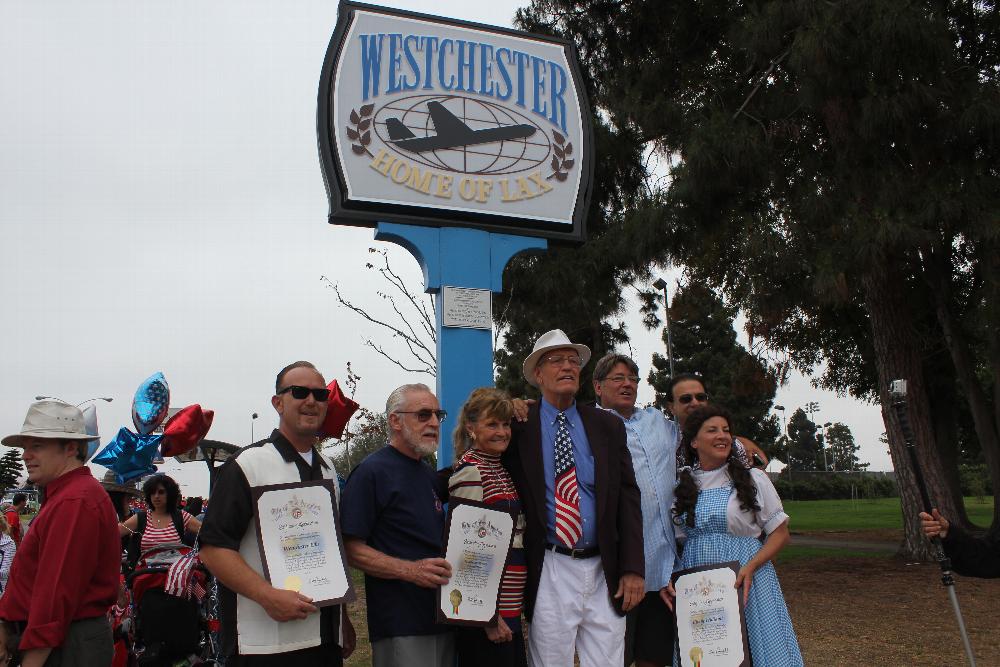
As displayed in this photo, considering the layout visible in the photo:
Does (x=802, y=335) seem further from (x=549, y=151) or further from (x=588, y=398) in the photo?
(x=549, y=151)

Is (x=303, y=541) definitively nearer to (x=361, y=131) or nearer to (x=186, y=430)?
(x=361, y=131)

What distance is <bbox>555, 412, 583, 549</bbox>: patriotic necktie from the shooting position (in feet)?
12.9

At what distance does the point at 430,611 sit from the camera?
3.61m

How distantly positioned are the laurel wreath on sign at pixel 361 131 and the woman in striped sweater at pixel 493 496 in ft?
8.04

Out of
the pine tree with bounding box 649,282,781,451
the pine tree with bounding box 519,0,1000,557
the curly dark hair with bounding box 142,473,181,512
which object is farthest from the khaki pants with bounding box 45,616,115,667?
the pine tree with bounding box 649,282,781,451

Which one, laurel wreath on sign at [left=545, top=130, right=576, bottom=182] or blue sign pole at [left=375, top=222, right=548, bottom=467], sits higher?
laurel wreath on sign at [left=545, top=130, right=576, bottom=182]

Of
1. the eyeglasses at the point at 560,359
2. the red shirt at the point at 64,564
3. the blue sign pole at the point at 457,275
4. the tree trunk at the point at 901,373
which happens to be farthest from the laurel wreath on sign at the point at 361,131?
the tree trunk at the point at 901,373

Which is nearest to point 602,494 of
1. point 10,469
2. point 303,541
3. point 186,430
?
point 303,541

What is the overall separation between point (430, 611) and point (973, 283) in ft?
40.1

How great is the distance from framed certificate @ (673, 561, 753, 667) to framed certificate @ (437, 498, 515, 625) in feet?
3.49

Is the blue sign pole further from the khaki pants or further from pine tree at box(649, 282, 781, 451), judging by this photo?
pine tree at box(649, 282, 781, 451)

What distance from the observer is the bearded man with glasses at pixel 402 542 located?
3545mm

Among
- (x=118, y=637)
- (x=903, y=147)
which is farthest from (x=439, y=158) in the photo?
(x=903, y=147)

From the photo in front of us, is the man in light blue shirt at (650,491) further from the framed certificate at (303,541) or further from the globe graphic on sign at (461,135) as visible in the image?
the globe graphic on sign at (461,135)
